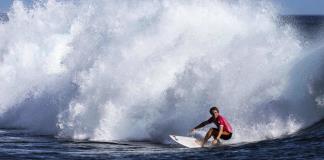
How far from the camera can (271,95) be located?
23484 millimetres

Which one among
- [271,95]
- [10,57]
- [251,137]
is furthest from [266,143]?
[10,57]

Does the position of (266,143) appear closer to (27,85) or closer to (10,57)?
(27,85)

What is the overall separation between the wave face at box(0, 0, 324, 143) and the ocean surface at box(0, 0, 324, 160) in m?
0.03

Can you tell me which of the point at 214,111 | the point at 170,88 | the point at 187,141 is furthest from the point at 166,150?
the point at 170,88

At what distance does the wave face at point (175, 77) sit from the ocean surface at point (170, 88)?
0.03 metres

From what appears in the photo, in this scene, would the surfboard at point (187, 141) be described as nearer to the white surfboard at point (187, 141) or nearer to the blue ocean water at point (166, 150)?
the white surfboard at point (187, 141)

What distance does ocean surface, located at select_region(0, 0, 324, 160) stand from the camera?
21.3 meters

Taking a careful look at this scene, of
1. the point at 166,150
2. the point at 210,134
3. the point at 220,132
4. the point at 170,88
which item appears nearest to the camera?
the point at 166,150

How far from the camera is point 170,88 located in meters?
24.4

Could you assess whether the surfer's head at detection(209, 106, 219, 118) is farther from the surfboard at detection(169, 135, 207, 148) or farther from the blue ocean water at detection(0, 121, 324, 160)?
the blue ocean water at detection(0, 121, 324, 160)

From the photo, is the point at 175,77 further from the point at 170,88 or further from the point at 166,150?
the point at 166,150

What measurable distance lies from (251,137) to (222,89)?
2.63 m

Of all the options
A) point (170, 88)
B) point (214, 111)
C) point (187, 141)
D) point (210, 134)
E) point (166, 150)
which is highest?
point (170, 88)

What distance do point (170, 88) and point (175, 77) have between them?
41cm
